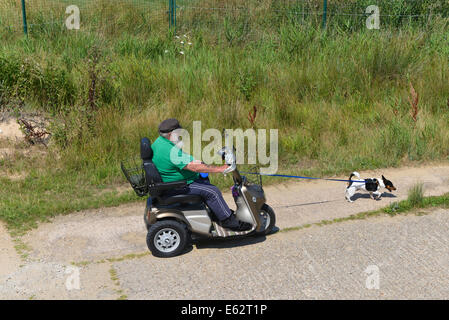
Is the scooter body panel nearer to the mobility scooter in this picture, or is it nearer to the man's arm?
the mobility scooter

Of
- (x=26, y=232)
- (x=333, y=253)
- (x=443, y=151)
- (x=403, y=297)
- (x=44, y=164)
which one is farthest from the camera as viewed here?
(x=443, y=151)

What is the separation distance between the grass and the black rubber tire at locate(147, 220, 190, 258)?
64.6 inches

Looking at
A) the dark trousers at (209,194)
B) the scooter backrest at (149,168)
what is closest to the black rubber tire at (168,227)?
the dark trousers at (209,194)

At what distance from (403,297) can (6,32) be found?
9420 millimetres

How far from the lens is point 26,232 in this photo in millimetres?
6285

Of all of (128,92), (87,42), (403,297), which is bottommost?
(403,297)

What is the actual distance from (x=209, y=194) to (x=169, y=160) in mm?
570

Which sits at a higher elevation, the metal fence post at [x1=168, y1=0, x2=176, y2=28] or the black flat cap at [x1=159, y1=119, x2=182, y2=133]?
the metal fence post at [x1=168, y1=0, x2=176, y2=28]

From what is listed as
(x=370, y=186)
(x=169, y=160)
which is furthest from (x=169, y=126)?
(x=370, y=186)

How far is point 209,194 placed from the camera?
569 centimetres

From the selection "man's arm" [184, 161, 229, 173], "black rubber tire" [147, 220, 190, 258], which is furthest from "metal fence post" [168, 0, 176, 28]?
"black rubber tire" [147, 220, 190, 258]

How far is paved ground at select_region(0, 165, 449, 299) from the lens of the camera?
16.5 ft

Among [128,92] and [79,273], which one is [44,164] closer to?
[128,92]

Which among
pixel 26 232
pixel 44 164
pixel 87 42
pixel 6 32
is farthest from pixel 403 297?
pixel 6 32
